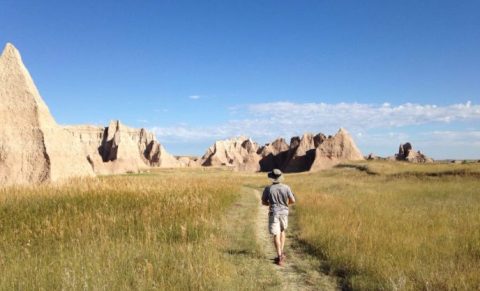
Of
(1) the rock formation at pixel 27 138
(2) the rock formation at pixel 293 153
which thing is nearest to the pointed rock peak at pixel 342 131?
(2) the rock formation at pixel 293 153

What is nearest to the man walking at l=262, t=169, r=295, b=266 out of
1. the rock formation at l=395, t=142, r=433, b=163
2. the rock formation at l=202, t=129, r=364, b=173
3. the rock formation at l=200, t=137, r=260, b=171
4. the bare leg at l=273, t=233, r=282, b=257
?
the bare leg at l=273, t=233, r=282, b=257

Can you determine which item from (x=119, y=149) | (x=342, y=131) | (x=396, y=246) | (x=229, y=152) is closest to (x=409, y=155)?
(x=342, y=131)

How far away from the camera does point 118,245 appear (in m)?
8.41

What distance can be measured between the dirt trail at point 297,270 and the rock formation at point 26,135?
15.6m

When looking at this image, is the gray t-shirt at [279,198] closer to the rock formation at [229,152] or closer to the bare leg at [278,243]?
the bare leg at [278,243]

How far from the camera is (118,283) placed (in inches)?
263

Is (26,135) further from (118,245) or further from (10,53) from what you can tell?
(118,245)

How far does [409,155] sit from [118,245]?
360ft

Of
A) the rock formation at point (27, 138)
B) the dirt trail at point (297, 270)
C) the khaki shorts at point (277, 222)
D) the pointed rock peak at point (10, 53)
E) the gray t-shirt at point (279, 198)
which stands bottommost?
the dirt trail at point (297, 270)

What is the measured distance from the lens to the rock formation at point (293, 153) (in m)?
91.9

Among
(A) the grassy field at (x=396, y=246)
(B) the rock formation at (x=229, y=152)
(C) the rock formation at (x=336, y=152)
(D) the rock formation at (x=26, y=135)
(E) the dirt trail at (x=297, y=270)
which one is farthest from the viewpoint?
(B) the rock formation at (x=229, y=152)

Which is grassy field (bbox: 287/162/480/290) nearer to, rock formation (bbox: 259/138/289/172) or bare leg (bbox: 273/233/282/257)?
bare leg (bbox: 273/233/282/257)

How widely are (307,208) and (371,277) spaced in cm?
1016

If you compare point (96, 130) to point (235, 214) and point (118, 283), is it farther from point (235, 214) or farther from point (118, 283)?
point (118, 283)
